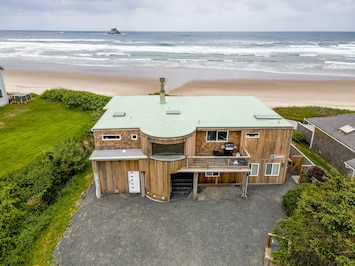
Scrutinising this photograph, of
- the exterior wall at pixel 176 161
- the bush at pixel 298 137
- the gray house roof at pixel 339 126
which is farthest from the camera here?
the bush at pixel 298 137

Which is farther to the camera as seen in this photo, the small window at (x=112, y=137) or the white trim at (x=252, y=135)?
the white trim at (x=252, y=135)

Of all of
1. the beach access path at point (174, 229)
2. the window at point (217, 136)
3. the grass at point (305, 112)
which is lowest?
the beach access path at point (174, 229)

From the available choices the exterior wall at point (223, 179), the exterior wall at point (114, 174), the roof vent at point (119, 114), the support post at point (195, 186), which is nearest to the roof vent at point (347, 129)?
the exterior wall at point (223, 179)

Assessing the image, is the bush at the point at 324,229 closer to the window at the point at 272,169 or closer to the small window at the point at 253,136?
the small window at the point at 253,136

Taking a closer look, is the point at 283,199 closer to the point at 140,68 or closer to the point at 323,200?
the point at 323,200

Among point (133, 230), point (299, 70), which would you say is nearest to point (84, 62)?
point (299, 70)

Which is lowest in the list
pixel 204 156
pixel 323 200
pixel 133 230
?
pixel 133 230
